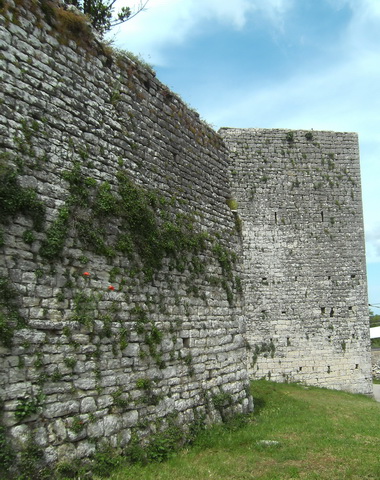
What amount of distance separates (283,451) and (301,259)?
35.7ft

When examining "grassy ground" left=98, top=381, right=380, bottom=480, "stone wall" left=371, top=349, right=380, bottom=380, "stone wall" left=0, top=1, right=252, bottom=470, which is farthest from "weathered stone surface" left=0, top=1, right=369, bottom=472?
"stone wall" left=371, top=349, right=380, bottom=380

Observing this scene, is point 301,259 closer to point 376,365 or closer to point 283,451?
point 283,451

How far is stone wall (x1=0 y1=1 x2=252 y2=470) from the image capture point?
5.36 metres

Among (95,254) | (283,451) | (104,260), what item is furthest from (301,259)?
(95,254)

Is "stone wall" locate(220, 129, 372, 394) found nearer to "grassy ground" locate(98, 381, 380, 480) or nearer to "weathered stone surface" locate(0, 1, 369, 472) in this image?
"grassy ground" locate(98, 381, 380, 480)

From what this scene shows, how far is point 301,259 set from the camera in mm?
17672

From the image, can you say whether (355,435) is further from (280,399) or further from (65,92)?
(65,92)

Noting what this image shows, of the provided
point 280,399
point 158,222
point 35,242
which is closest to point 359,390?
point 280,399

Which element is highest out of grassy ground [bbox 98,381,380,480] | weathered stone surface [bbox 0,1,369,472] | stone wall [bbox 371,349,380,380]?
weathered stone surface [bbox 0,1,369,472]

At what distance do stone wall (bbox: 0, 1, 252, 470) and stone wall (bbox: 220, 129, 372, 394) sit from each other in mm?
8039

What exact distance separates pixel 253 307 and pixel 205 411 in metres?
8.97

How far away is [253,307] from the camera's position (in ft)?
56.1

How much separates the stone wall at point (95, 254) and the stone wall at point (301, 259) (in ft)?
26.4

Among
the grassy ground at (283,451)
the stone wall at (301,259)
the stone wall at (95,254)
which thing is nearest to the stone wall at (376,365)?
the stone wall at (301,259)
